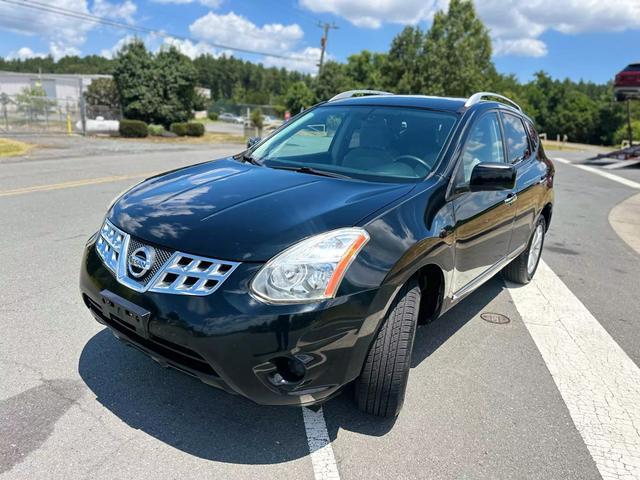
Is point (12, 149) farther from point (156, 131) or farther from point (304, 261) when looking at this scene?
point (304, 261)

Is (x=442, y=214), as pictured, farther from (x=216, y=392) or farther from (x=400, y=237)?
(x=216, y=392)

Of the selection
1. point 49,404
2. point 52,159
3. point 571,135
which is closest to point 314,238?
point 49,404

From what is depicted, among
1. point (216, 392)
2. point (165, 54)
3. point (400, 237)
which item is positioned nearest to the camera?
point (400, 237)

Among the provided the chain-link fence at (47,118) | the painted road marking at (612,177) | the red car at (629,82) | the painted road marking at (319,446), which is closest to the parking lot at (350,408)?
the painted road marking at (319,446)

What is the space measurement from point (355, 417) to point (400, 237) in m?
1.07

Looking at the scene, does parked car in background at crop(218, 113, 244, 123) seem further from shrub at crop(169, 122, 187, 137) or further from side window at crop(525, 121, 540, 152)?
side window at crop(525, 121, 540, 152)

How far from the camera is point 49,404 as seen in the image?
2.79 m

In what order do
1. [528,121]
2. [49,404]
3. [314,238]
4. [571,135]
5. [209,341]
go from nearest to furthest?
[209,341], [314,238], [49,404], [528,121], [571,135]

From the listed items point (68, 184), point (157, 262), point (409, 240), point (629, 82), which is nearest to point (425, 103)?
point (409, 240)

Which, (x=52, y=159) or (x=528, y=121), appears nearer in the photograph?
(x=528, y=121)

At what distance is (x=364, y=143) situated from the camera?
→ 377cm

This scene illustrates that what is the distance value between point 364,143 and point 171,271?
1.93m

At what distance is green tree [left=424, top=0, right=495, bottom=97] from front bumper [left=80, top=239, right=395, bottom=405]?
1693 inches

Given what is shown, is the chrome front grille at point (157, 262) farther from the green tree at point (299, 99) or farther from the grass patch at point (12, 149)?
the green tree at point (299, 99)
